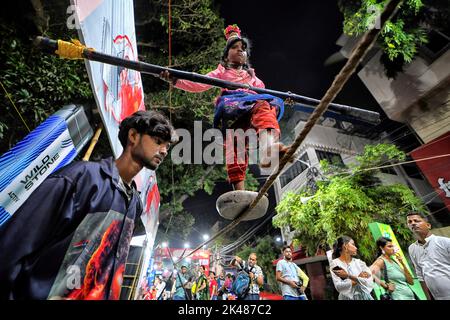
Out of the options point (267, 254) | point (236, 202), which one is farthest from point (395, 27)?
point (267, 254)

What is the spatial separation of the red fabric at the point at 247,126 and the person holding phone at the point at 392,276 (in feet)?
11.0

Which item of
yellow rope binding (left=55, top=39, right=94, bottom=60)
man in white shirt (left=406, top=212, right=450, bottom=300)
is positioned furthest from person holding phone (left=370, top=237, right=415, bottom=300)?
yellow rope binding (left=55, top=39, right=94, bottom=60)

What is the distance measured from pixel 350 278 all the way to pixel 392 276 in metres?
0.92

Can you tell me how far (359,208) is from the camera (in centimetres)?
942

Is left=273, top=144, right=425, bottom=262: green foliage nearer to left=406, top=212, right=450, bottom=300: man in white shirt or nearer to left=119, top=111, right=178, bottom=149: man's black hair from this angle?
left=406, top=212, right=450, bottom=300: man in white shirt

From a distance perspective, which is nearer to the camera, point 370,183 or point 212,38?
point 212,38

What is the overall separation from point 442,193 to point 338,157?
960 centimetres

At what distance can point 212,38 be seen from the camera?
7305 mm

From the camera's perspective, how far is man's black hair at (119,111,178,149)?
1.87 m

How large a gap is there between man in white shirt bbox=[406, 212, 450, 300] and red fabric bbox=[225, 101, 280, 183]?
3.17 metres

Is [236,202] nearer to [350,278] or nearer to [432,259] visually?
[350,278]

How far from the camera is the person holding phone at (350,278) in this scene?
3523 millimetres
